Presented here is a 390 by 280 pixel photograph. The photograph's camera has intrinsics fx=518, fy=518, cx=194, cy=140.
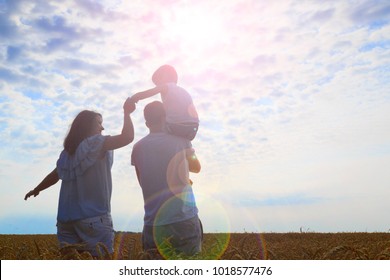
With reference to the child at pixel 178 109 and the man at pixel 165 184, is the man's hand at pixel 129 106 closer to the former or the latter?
the child at pixel 178 109

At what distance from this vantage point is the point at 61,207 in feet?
16.8

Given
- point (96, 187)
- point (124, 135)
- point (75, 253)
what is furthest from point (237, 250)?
point (96, 187)

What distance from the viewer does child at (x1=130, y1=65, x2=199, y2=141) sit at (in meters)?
5.11

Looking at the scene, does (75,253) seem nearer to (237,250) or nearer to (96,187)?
(237,250)

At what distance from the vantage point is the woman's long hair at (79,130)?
5273mm

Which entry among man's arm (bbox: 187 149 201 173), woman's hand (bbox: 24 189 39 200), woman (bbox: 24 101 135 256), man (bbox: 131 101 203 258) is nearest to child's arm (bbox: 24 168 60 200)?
woman's hand (bbox: 24 189 39 200)

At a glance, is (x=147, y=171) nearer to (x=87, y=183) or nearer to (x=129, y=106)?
(x=87, y=183)

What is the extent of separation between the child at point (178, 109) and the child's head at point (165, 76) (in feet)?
0.13

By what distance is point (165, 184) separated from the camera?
4.96m

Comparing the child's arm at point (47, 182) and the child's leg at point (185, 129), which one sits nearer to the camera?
the child's leg at point (185, 129)

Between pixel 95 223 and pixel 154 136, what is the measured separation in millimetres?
1064

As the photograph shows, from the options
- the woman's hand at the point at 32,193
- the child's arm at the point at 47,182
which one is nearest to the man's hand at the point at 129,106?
the child's arm at the point at 47,182

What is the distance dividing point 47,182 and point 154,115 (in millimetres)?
1457

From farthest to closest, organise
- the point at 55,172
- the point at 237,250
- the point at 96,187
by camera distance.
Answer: the point at 55,172
the point at 96,187
the point at 237,250
